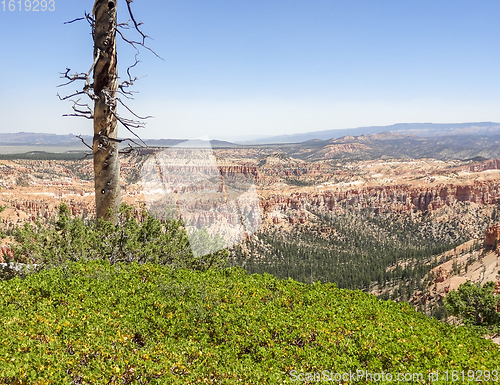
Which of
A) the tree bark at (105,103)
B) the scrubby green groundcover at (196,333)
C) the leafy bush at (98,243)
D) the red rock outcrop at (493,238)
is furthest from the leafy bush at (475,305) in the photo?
the red rock outcrop at (493,238)

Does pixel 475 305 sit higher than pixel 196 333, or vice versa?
pixel 196 333

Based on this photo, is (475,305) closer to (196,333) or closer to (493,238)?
(196,333)

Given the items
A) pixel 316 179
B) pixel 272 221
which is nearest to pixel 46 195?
pixel 272 221

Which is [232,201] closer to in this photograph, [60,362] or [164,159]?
[164,159]

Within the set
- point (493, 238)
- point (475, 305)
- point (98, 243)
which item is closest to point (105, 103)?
point (98, 243)

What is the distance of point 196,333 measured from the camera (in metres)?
4.20

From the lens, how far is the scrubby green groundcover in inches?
126

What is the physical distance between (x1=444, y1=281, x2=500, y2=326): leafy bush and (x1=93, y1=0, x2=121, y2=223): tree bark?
21.5m

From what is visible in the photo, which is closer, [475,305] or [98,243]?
[98,243]

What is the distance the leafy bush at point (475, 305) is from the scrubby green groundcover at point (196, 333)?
1858cm

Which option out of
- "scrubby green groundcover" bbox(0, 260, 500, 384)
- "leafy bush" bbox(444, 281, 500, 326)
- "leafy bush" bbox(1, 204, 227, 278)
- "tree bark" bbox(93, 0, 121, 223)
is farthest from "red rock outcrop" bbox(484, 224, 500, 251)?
"tree bark" bbox(93, 0, 121, 223)

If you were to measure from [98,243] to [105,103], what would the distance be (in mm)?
3245

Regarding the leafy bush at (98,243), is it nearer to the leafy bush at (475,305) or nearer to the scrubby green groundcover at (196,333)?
the scrubby green groundcover at (196,333)

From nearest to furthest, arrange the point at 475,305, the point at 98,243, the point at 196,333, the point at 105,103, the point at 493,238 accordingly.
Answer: the point at 196,333 < the point at 105,103 < the point at 98,243 < the point at 475,305 < the point at 493,238
